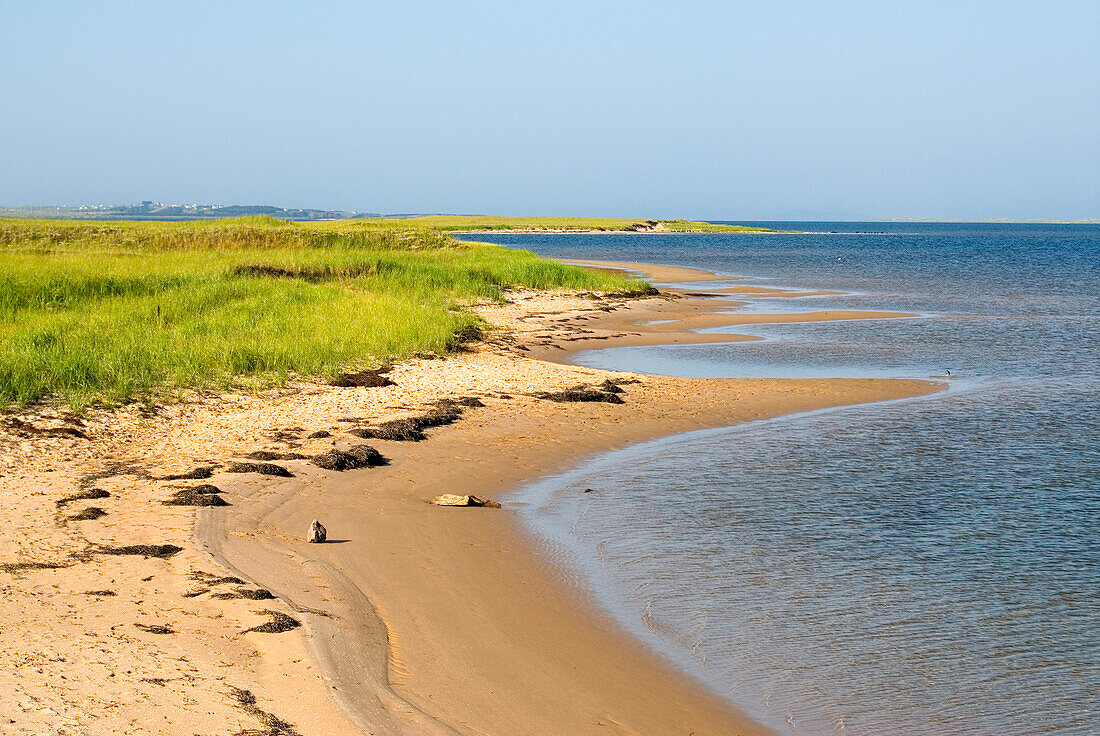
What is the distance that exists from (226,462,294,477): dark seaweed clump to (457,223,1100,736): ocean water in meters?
2.59

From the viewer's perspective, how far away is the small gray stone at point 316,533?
8.62m

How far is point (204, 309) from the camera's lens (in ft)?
65.9

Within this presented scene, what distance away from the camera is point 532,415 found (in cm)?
1509

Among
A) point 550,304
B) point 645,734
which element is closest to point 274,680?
point 645,734

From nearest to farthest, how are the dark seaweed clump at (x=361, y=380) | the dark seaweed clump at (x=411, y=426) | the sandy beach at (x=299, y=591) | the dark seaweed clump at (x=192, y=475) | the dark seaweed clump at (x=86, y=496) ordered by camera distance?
the sandy beach at (x=299, y=591), the dark seaweed clump at (x=86, y=496), the dark seaweed clump at (x=192, y=475), the dark seaweed clump at (x=411, y=426), the dark seaweed clump at (x=361, y=380)

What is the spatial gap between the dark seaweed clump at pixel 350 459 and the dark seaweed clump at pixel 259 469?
1.72 ft

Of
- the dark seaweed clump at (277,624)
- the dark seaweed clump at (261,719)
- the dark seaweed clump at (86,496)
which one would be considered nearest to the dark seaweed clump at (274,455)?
the dark seaweed clump at (86,496)

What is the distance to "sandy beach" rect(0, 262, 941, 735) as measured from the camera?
5555 millimetres

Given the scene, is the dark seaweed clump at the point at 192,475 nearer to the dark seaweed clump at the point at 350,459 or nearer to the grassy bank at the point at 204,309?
the dark seaweed clump at the point at 350,459

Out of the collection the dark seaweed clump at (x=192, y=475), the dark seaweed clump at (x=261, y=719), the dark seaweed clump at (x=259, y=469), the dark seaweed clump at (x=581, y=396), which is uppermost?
the dark seaweed clump at (x=261, y=719)

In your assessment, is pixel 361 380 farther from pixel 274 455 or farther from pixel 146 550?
pixel 146 550

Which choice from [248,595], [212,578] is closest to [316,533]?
[212,578]

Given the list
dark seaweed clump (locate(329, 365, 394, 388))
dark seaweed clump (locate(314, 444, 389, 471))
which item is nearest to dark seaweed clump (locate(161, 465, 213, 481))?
dark seaweed clump (locate(314, 444, 389, 471))

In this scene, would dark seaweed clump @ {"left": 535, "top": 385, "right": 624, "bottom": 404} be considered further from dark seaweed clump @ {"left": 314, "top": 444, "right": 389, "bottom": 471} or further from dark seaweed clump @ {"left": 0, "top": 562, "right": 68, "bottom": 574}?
dark seaweed clump @ {"left": 0, "top": 562, "right": 68, "bottom": 574}
